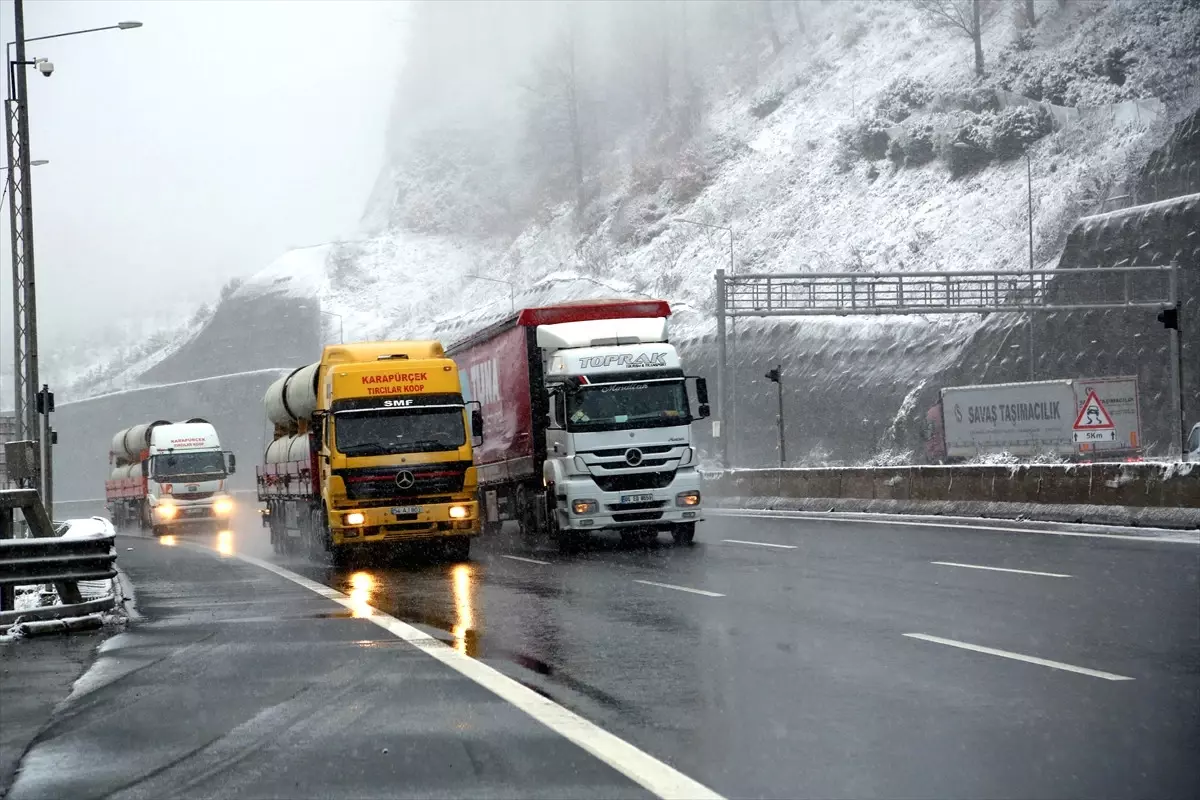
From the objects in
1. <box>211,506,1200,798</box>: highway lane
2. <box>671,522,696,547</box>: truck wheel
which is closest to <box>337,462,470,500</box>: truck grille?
<box>211,506,1200,798</box>: highway lane

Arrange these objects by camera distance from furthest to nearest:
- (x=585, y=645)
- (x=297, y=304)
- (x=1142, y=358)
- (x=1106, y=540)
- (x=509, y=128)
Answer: (x=509, y=128) → (x=297, y=304) → (x=1142, y=358) → (x=1106, y=540) → (x=585, y=645)

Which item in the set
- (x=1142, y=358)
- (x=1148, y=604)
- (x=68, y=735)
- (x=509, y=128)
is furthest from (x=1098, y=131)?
(x=509, y=128)

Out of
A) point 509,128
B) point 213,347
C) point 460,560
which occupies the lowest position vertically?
point 460,560

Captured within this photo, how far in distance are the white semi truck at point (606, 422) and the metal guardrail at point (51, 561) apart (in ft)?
30.4

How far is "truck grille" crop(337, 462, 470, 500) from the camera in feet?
69.7

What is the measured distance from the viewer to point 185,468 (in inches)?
1807

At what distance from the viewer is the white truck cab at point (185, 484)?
4550 cm

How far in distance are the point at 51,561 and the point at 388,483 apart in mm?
8339

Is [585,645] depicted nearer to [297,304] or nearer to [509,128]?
[297,304]

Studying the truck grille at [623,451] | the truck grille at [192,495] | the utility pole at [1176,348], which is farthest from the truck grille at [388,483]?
the truck grille at [192,495]

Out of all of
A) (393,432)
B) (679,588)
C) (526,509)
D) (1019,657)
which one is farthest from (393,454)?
(1019,657)

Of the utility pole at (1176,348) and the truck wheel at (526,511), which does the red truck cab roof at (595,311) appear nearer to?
the truck wheel at (526,511)

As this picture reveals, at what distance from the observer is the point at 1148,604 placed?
40.8ft

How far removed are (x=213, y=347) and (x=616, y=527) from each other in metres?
110
